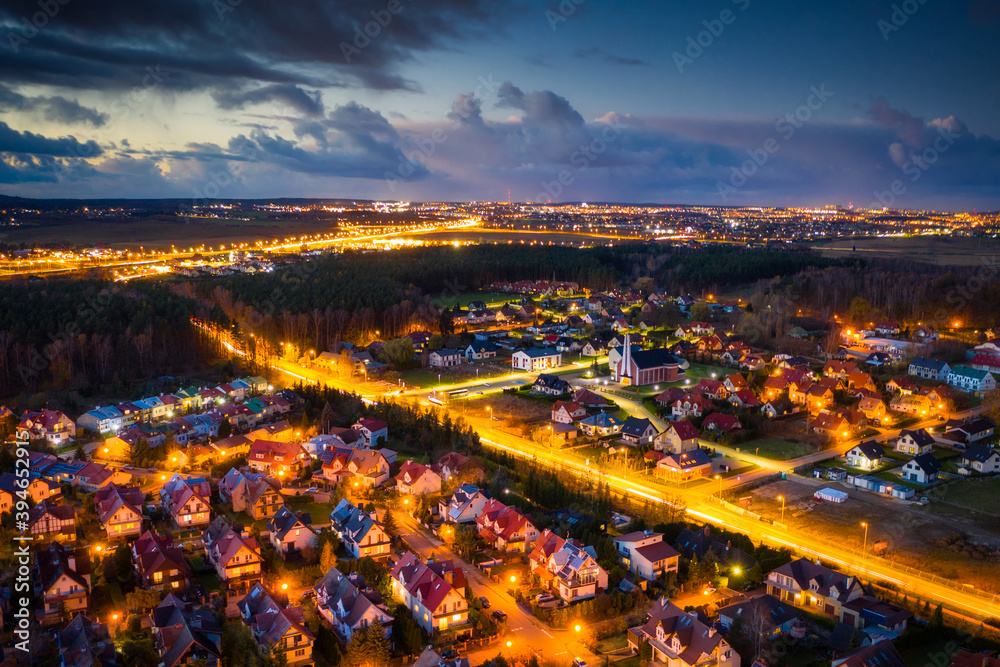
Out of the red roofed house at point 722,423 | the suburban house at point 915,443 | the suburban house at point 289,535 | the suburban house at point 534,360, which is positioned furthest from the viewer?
the suburban house at point 534,360

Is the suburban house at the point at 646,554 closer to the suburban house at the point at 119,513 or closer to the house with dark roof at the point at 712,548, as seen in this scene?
the house with dark roof at the point at 712,548

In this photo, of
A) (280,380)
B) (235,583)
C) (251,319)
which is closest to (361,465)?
(235,583)

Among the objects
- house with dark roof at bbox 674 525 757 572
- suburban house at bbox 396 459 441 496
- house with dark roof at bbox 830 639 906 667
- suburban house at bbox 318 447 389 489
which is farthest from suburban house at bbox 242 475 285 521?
house with dark roof at bbox 830 639 906 667

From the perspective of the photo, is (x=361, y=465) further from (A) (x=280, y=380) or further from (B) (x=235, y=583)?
(A) (x=280, y=380)

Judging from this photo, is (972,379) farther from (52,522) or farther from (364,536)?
(52,522)

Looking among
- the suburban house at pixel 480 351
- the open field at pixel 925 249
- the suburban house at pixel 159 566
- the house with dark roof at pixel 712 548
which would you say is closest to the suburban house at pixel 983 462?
the house with dark roof at pixel 712 548

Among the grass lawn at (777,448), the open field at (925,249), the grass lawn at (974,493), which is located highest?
the open field at (925,249)
